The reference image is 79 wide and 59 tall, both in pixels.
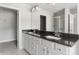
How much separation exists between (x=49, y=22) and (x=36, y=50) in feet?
3.67

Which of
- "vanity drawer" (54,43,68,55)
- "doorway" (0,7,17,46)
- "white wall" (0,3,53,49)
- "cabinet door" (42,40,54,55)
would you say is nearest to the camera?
"vanity drawer" (54,43,68,55)

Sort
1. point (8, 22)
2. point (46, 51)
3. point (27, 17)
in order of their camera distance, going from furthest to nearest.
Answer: point (8, 22) < point (27, 17) < point (46, 51)

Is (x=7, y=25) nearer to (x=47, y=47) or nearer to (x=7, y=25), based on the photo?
(x=7, y=25)

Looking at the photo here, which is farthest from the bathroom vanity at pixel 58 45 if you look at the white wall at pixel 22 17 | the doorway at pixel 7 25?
the doorway at pixel 7 25

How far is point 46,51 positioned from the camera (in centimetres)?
171

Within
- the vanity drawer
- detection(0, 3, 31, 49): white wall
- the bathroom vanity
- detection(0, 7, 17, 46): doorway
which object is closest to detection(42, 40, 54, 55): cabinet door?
the bathroom vanity

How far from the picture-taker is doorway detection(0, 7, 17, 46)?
4.17m

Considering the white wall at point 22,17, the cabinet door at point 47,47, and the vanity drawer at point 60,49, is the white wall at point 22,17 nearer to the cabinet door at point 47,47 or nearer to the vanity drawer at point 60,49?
the cabinet door at point 47,47

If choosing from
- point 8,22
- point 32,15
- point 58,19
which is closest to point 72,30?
point 58,19

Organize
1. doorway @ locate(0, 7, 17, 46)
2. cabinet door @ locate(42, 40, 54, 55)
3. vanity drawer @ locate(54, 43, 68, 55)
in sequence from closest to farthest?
vanity drawer @ locate(54, 43, 68, 55) < cabinet door @ locate(42, 40, 54, 55) < doorway @ locate(0, 7, 17, 46)

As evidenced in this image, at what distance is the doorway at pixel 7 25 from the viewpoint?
4170 mm

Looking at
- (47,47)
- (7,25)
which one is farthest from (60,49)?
(7,25)

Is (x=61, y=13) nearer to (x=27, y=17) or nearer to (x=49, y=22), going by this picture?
(x=49, y=22)

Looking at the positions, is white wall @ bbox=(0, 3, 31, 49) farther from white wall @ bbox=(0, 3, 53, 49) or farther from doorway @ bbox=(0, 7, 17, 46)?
doorway @ bbox=(0, 7, 17, 46)
